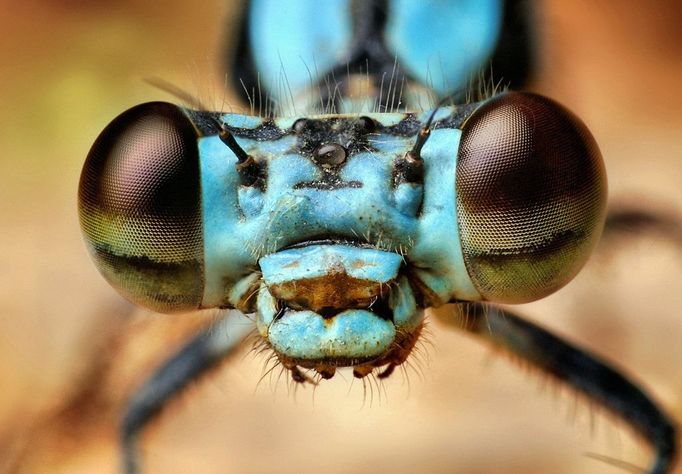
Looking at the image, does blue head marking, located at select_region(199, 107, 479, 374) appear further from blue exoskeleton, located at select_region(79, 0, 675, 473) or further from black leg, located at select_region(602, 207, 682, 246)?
black leg, located at select_region(602, 207, 682, 246)

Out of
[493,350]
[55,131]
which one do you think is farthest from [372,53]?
[55,131]

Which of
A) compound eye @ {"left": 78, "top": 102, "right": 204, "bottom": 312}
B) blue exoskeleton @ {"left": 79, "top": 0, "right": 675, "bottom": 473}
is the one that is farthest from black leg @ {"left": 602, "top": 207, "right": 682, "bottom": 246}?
compound eye @ {"left": 78, "top": 102, "right": 204, "bottom": 312}

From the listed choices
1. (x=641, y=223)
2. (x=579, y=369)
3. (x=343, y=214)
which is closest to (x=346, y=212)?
(x=343, y=214)

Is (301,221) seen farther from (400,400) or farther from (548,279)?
(400,400)

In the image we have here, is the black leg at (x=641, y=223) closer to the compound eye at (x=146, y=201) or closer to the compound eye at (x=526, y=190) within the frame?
the compound eye at (x=526, y=190)

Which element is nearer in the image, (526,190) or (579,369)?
(526,190)

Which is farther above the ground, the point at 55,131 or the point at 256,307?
the point at 256,307

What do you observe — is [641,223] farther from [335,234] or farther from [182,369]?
[335,234]

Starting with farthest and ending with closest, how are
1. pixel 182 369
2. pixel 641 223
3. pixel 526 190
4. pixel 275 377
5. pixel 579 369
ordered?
pixel 275 377
pixel 641 223
pixel 182 369
pixel 579 369
pixel 526 190
